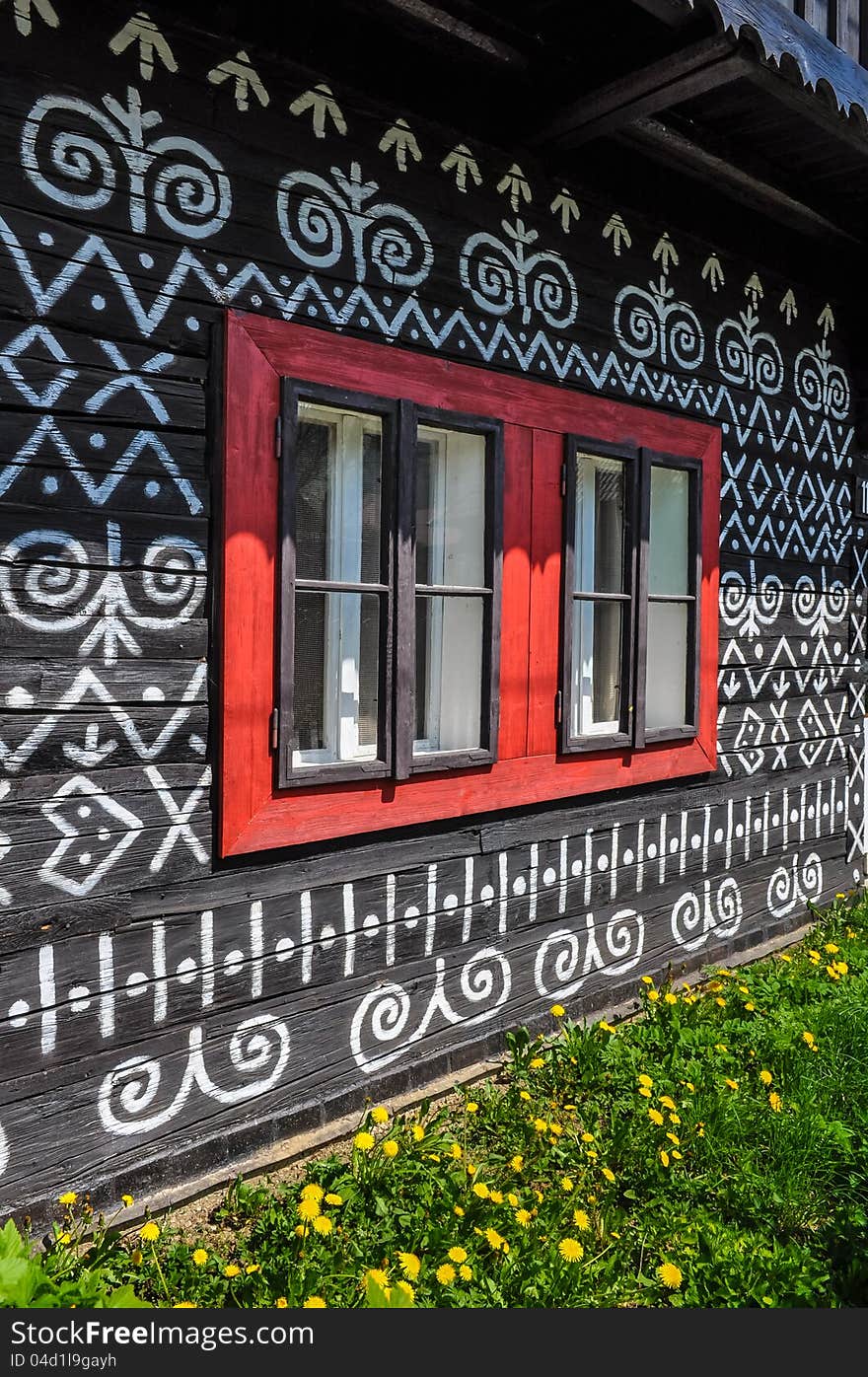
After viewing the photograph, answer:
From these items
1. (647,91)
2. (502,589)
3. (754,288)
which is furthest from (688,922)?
(647,91)

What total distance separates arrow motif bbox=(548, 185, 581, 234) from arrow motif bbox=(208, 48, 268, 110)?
4.25ft

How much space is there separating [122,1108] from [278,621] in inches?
54.7

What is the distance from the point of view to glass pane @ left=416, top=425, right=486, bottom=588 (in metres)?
3.43

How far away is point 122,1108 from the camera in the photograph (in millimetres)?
2654

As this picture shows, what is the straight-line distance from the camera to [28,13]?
2.39 m

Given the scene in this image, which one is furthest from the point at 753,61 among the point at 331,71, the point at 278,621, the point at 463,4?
the point at 278,621

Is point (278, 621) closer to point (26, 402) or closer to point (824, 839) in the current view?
point (26, 402)

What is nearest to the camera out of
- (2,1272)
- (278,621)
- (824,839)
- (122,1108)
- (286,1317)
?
(2,1272)

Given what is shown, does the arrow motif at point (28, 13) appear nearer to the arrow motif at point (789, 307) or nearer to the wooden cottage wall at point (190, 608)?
the wooden cottage wall at point (190, 608)

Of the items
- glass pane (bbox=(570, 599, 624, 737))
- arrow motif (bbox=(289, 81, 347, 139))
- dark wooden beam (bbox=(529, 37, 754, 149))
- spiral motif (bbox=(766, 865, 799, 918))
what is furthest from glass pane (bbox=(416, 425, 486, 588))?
spiral motif (bbox=(766, 865, 799, 918))

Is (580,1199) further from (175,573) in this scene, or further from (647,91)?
(647,91)

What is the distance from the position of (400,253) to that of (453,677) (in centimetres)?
141

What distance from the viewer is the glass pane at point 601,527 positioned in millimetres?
4051

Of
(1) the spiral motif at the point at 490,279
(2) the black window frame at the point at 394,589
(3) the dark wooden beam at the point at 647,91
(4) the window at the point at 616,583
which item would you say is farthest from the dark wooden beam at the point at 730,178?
(2) the black window frame at the point at 394,589
